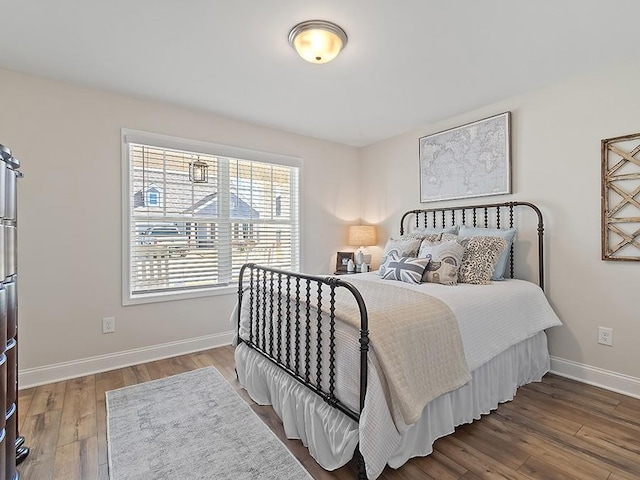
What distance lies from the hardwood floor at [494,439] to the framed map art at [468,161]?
1771 mm

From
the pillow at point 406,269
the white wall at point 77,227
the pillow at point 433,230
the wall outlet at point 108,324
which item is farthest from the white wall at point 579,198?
the wall outlet at point 108,324

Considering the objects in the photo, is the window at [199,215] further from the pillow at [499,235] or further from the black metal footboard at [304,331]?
the pillow at [499,235]

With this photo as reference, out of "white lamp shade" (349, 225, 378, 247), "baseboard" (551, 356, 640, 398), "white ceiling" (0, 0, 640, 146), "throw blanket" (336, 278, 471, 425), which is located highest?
"white ceiling" (0, 0, 640, 146)

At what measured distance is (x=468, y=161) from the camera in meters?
3.26

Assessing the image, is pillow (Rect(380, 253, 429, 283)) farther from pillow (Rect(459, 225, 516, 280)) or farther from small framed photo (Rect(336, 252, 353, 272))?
small framed photo (Rect(336, 252, 353, 272))

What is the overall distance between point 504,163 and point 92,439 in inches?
144

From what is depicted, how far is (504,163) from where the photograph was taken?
2969 mm

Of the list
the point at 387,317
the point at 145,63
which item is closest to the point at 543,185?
the point at 387,317

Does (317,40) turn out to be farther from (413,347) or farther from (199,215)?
(199,215)

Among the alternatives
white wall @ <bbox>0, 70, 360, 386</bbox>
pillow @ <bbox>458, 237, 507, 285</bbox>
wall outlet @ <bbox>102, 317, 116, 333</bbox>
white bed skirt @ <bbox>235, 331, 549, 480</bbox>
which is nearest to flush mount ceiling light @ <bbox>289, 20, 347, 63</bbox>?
white wall @ <bbox>0, 70, 360, 386</bbox>

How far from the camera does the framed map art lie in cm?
298

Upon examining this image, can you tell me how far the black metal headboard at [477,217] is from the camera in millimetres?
2729

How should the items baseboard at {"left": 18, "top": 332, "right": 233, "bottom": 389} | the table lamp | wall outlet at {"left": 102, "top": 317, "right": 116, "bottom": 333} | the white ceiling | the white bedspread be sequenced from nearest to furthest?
1. the white bedspread
2. the white ceiling
3. baseboard at {"left": 18, "top": 332, "right": 233, "bottom": 389}
4. wall outlet at {"left": 102, "top": 317, "right": 116, "bottom": 333}
5. the table lamp

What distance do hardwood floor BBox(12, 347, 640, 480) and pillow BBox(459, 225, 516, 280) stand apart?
0.88m
